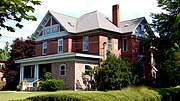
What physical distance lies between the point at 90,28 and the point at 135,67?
8378 mm

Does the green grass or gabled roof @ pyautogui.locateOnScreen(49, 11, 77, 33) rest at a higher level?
gabled roof @ pyautogui.locateOnScreen(49, 11, 77, 33)

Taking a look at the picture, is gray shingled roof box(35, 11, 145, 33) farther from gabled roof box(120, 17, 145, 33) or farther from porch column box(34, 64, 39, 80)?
porch column box(34, 64, 39, 80)

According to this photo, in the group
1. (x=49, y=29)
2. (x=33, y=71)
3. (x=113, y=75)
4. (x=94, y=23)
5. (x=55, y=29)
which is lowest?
(x=113, y=75)

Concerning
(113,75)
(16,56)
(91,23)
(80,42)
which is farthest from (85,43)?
(16,56)

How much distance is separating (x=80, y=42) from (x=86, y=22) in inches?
123

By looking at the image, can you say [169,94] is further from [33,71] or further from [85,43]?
[33,71]

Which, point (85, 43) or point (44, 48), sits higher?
point (85, 43)

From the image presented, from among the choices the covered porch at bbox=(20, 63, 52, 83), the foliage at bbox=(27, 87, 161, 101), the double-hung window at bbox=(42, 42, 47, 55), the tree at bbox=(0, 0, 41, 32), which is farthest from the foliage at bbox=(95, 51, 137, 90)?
the tree at bbox=(0, 0, 41, 32)

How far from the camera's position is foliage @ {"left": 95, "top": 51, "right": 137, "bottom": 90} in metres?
28.7

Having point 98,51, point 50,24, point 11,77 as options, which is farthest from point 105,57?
point 11,77

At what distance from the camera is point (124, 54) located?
37.8 m

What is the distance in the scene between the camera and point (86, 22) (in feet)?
125

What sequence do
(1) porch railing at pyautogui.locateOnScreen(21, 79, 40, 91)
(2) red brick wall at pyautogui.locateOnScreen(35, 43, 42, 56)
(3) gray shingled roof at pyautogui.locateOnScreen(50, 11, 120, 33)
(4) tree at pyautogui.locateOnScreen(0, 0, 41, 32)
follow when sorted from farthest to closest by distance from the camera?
(2) red brick wall at pyautogui.locateOnScreen(35, 43, 42, 56) < (3) gray shingled roof at pyautogui.locateOnScreen(50, 11, 120, 33) < (1) porch railing at pyautogui.locateOnScreen(21, 79, 40, 91) < (4) tree at pyautogui.locateOnScreen(0, 0, 41, 32)

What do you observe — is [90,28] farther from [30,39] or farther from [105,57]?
[30,39]
